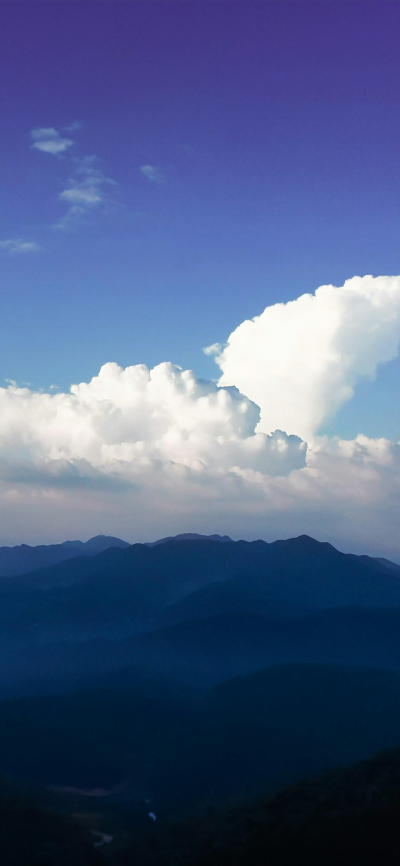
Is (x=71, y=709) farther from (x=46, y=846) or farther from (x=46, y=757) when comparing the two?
(x=46, y=846)

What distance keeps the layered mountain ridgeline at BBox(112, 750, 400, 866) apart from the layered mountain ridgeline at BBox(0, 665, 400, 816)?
18.3m

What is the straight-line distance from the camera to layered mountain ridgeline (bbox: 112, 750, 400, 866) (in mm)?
53531

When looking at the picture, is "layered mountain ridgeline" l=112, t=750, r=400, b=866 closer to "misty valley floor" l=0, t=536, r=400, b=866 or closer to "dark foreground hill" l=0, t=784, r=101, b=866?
"misty valley floor" l=0, t=536, r=400, b=866

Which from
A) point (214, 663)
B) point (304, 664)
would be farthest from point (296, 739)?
point (214, 663)

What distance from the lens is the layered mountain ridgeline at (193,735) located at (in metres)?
96.6

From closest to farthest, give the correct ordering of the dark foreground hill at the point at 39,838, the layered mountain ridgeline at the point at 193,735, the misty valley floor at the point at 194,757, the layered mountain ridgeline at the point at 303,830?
the layered mountain ridgeline at the point at 303,830 < the misty valley floor at the point at 194,757 < the dark foreground hill at the point at 39,838 < the layered mountain ridgeline at the point at 193,735

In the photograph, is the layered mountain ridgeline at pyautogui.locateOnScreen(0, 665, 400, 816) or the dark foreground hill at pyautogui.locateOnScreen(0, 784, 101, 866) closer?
the dark foreground hill at pyautogui.locateOnScreen(0, 784, 101, 866)

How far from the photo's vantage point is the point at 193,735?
120 metres

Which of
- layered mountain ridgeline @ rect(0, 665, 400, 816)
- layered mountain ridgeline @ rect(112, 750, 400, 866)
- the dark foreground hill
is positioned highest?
layered mountain ridgeline @ rect(112, 750, 400, 866)

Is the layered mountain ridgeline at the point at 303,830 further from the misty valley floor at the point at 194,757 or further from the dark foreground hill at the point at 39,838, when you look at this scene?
the dark foreground hill at the point at 39,838

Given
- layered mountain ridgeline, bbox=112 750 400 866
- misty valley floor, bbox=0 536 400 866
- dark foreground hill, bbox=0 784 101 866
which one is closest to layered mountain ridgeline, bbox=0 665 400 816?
misty valley floor, bbox=0 536 400 866

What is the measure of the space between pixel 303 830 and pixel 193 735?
222 feet

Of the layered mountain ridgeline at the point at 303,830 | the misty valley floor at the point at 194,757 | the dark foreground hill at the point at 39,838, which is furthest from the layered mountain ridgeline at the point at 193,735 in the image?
the layered mountain ridgeline at the point at 303,830

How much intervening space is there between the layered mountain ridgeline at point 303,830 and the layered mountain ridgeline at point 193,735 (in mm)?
18324
